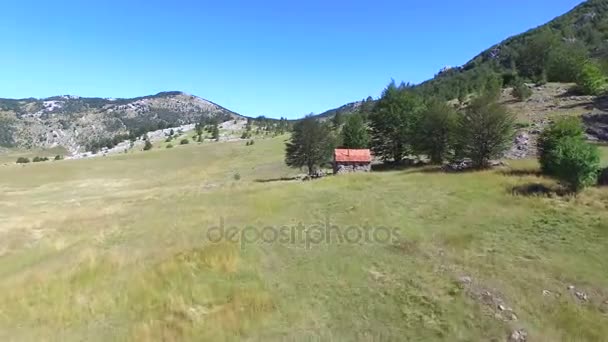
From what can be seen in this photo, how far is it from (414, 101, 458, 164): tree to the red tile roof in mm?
6390

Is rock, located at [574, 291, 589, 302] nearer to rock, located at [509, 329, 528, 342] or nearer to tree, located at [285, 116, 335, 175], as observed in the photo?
rock, located at [509, 329, 528, 342]

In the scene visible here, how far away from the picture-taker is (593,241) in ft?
68.6

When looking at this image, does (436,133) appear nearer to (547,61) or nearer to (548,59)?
(547,61)

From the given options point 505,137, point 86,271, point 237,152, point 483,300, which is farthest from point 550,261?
point 237,152

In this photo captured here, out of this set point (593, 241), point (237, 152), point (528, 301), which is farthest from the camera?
point (237, 152)

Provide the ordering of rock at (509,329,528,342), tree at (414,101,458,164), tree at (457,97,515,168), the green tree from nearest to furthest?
rock at (509,329,528,342) < tree at (457,97,515,168) < tree at (414,101,458,164) < the green tree

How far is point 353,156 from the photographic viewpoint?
54.8 m

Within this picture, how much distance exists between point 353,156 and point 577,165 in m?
28.8

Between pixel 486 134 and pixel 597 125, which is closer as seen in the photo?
pixel 486 134

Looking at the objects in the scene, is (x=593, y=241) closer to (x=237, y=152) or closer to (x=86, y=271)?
(x=86, y=271)

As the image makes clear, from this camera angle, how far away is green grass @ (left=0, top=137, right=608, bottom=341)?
633 inches

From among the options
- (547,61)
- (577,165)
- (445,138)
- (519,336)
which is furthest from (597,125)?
(547,61)

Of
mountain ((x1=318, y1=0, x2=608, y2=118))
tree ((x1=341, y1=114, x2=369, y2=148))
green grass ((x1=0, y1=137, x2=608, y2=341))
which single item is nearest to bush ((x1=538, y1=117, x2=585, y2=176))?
green grass ((x1=0, y1=137, x2=608, y2=341))

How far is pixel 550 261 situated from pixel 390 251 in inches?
274
